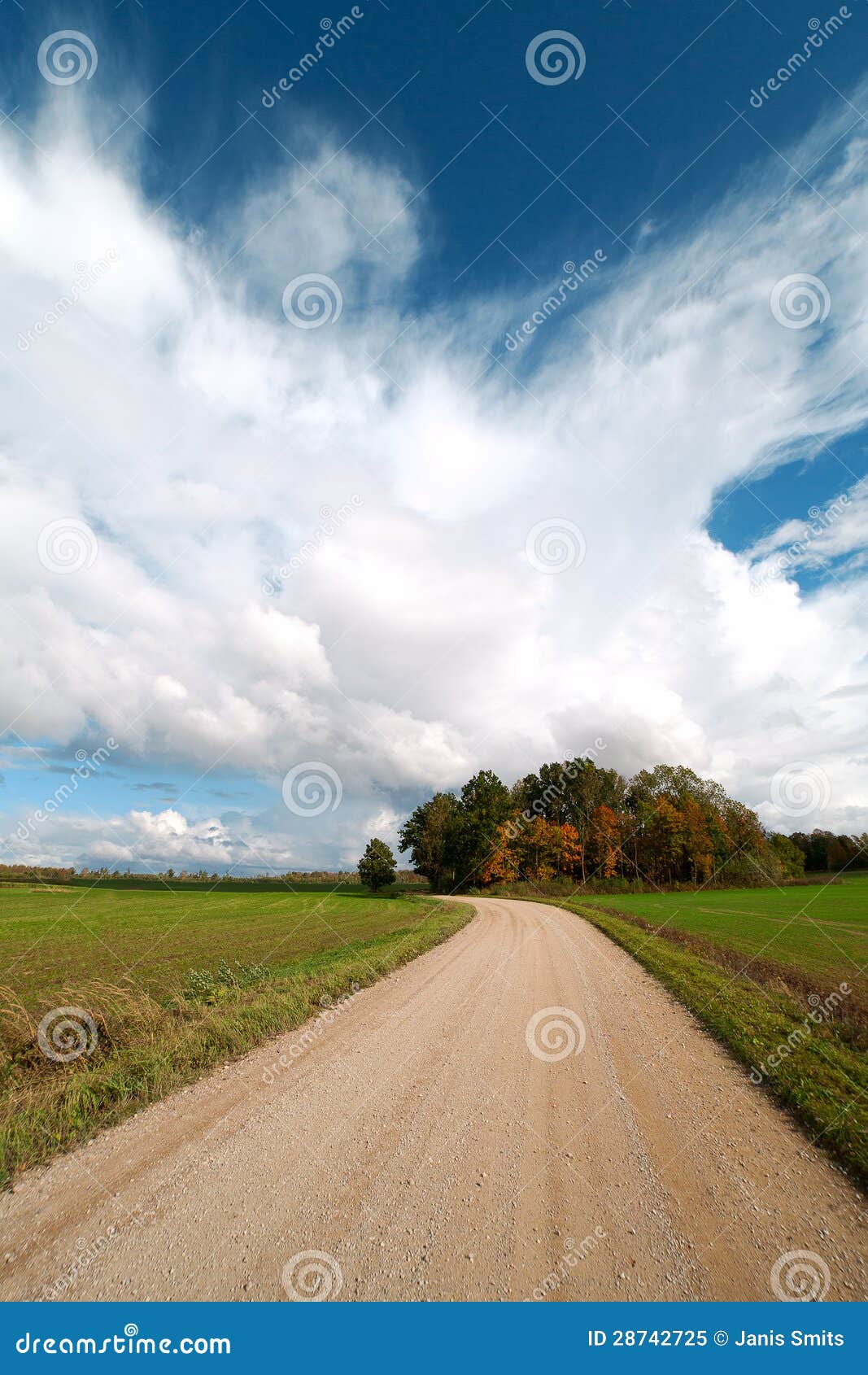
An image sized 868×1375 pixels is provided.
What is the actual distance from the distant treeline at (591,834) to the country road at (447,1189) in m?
68.9

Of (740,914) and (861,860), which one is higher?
(861,860)

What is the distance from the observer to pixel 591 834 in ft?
251

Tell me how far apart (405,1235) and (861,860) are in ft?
487

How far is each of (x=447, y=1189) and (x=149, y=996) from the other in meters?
9.29

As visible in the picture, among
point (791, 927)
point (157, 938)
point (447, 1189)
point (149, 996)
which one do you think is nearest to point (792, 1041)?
point (447, 1189)

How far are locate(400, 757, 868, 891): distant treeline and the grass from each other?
4159cm

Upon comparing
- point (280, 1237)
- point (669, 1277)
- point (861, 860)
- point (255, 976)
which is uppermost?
point (861, 860)

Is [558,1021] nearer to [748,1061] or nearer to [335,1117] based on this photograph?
[748,1061]

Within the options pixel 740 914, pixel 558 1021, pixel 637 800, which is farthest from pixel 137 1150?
pixel 637 800

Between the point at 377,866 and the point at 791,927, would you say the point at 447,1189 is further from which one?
the point at 377,866

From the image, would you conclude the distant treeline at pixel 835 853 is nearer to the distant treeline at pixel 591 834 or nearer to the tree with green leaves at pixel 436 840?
the distant treeline at pixel 591 834

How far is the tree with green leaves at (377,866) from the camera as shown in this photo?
82938 mm

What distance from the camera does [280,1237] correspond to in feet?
13.9

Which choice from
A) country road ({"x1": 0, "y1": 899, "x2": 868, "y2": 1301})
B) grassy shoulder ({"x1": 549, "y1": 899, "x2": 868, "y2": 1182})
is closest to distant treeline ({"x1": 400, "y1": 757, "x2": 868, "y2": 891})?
grassy shoulder ({"x1": 549, "y1": 899, "x2": 868, "y2": 1182})
